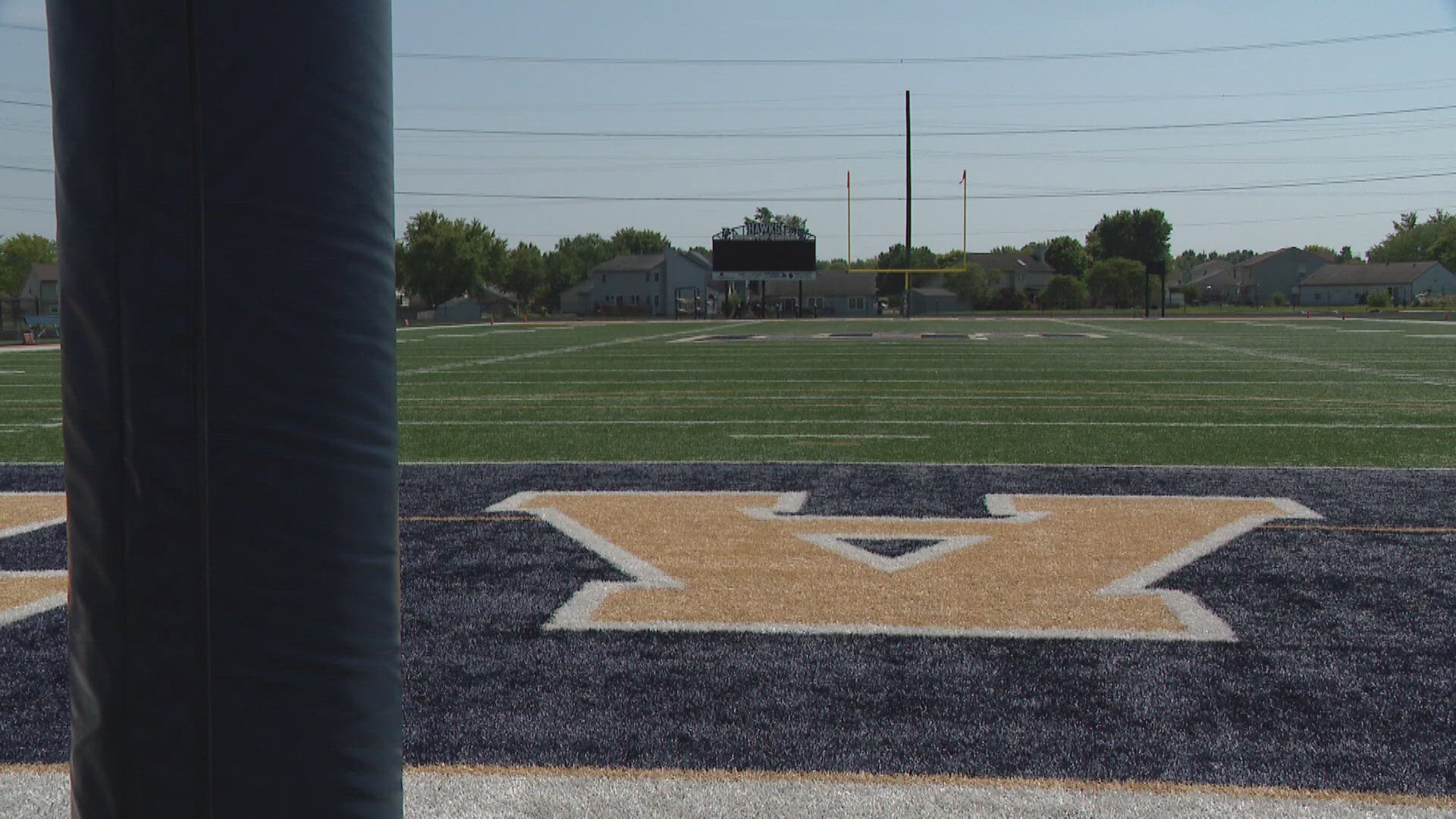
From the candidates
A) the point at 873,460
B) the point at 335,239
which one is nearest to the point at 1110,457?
the point at 873,460

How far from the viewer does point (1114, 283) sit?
85812 millimetres

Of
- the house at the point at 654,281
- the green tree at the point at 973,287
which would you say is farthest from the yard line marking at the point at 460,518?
the green tree at the point at 973,287

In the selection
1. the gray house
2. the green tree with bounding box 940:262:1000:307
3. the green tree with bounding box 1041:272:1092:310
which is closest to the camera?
the green tree with bounding box 1041:272:1092:310

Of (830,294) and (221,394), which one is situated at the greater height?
(830,294)

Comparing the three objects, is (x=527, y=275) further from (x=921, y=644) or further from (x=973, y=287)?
(x=921, y=644)

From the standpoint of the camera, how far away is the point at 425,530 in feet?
19.1

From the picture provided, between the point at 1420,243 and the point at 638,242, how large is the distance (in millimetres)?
78752

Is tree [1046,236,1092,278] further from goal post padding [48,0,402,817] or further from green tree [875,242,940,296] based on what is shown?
goal post padding [48,0,402,817]

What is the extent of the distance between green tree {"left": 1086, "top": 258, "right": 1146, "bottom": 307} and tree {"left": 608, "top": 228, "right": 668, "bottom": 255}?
55.6m

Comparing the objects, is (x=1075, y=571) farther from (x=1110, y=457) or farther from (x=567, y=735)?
(x=1110, y=457)

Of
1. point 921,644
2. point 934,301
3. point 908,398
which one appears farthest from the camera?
point 934,301

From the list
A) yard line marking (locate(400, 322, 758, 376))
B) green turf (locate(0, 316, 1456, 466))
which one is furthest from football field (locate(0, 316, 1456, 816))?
yard line marking (locate(400, 322, 758, 376))

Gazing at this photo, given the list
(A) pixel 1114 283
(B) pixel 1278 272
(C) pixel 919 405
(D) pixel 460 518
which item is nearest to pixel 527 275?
(A) pixel 1114 283

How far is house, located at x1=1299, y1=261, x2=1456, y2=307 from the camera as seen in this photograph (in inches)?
4075
